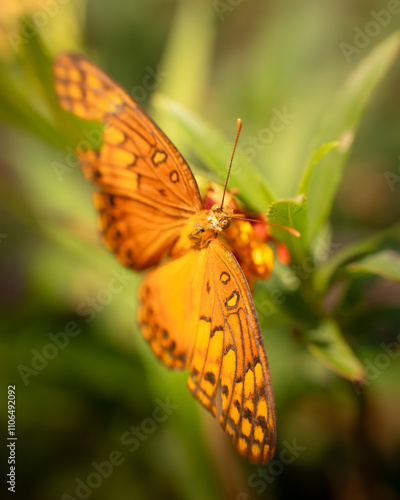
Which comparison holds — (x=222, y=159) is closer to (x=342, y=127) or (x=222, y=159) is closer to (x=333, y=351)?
(x=342, y=127)

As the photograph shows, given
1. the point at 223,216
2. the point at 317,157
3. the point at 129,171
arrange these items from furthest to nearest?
the point at 129,171, the point at 223,216, the point at 317,157

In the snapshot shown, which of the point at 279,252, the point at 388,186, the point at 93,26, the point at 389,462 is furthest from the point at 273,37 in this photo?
the point at 389,462

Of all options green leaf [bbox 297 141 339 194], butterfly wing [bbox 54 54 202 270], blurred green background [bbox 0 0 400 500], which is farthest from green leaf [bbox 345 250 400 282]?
butterfly wing [bbox 54 54 202 270]

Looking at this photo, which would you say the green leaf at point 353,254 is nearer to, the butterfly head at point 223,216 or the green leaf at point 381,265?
the green leaf at point 381,265

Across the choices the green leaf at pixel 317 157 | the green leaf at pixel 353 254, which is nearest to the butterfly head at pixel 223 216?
the green leaf at pixel 317 157

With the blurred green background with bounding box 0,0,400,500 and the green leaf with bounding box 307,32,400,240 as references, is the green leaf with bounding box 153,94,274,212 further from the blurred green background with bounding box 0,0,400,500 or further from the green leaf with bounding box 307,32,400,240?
the green leaf with bounding box 307,32,400,240

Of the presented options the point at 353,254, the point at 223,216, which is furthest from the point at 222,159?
the point at 353,254
